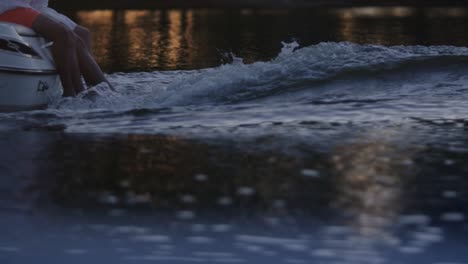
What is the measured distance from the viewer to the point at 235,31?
1816 cm

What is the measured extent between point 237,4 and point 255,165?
2344 cm

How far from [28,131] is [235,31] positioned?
11.4 meters

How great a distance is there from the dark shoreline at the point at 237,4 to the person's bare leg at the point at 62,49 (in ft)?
61.5

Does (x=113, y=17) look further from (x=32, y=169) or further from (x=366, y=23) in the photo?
(x=32, y=169)

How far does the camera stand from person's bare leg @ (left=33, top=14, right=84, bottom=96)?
8.44m

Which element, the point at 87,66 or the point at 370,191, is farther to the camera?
the point at 87,66

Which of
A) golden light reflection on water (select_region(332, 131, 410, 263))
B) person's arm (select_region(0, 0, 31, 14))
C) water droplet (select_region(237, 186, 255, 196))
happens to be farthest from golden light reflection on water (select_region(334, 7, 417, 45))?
water droplet (select_region(237, 186, 255, 196))

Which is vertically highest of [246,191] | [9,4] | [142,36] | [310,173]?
[142,36]

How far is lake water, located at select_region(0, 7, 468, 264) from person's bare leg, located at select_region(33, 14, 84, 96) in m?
0.19

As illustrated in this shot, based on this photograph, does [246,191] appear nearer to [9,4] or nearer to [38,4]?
[9,4]

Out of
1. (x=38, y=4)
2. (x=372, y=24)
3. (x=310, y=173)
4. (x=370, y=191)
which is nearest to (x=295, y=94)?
(x=38, y=4)

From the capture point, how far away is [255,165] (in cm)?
558

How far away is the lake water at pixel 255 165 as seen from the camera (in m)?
3.99

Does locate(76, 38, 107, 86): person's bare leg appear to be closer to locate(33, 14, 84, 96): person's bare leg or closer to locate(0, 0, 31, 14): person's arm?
locate(33, 14, 84, 96): person's bare leg
